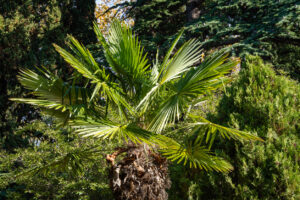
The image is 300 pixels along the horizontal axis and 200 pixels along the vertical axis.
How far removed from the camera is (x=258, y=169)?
103 inches

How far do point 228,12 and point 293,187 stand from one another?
7.51 m

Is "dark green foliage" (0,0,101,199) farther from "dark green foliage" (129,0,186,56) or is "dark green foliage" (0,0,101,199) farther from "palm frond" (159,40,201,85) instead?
"palm frond" (159,40,201,85)

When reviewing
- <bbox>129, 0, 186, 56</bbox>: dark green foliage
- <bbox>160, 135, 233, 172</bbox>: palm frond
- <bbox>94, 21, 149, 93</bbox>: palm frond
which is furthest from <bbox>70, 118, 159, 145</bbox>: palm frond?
<bbox>129, 0, 186, 56</bbox>: dark green foliage

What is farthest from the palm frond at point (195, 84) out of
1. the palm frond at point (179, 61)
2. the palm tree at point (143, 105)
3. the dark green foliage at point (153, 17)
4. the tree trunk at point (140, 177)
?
the dark green foliage at point (153, 17)

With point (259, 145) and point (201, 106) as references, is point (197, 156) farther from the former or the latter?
point (201, 106)

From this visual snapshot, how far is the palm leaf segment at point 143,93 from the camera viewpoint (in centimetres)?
279

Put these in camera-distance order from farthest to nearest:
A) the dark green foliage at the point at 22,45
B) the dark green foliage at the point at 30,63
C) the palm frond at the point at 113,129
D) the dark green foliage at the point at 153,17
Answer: the dark green foliage at the point at 153,17
the dark green foliage at the point at 22,45
the dark green foliage at the point at 30,63
the palm frond at the point at 113,129

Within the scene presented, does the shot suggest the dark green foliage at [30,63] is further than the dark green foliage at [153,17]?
No

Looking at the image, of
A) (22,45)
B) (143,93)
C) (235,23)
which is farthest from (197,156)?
(22,45)

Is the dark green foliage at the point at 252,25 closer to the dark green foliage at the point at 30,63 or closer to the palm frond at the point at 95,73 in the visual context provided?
the palm frond at the point at 95,73

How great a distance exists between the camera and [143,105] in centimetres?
326

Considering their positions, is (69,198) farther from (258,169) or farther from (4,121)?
(258,169)

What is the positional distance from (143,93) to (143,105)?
8.3 inches

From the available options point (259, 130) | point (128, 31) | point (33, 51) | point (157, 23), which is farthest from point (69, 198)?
point (157, 23)
